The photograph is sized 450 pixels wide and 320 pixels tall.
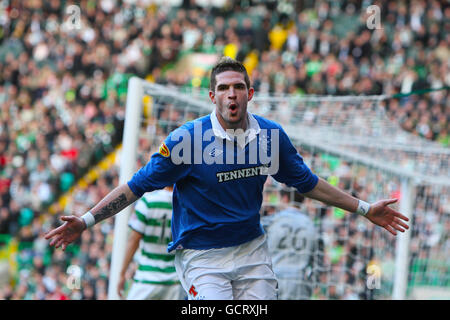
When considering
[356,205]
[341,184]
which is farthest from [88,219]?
[341,184]

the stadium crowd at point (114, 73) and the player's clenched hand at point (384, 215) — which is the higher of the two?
the stadium crowd at point (114, 73)

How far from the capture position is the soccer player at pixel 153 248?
5691 millimetres

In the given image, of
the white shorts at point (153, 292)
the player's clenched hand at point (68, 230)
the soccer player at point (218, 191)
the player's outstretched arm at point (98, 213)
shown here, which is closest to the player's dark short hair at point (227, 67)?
the soccer player at point (218, 191)

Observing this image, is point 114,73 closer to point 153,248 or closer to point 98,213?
point 153,248

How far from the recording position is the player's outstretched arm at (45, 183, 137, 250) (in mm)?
3912

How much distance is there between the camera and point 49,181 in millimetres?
14250

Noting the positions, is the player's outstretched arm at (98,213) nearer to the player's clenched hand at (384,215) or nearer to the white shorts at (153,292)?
the player's clenched hand at (384,215)

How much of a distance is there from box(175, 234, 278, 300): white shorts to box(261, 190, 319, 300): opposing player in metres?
2.36

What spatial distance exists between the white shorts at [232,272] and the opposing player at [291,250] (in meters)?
2.36

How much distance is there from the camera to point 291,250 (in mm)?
6602

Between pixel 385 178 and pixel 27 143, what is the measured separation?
9.76 m

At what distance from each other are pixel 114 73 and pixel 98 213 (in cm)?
1284

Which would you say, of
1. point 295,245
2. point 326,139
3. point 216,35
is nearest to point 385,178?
point 326,139

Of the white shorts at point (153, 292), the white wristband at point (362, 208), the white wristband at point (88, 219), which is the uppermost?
the white wristband at point (362, 208)
